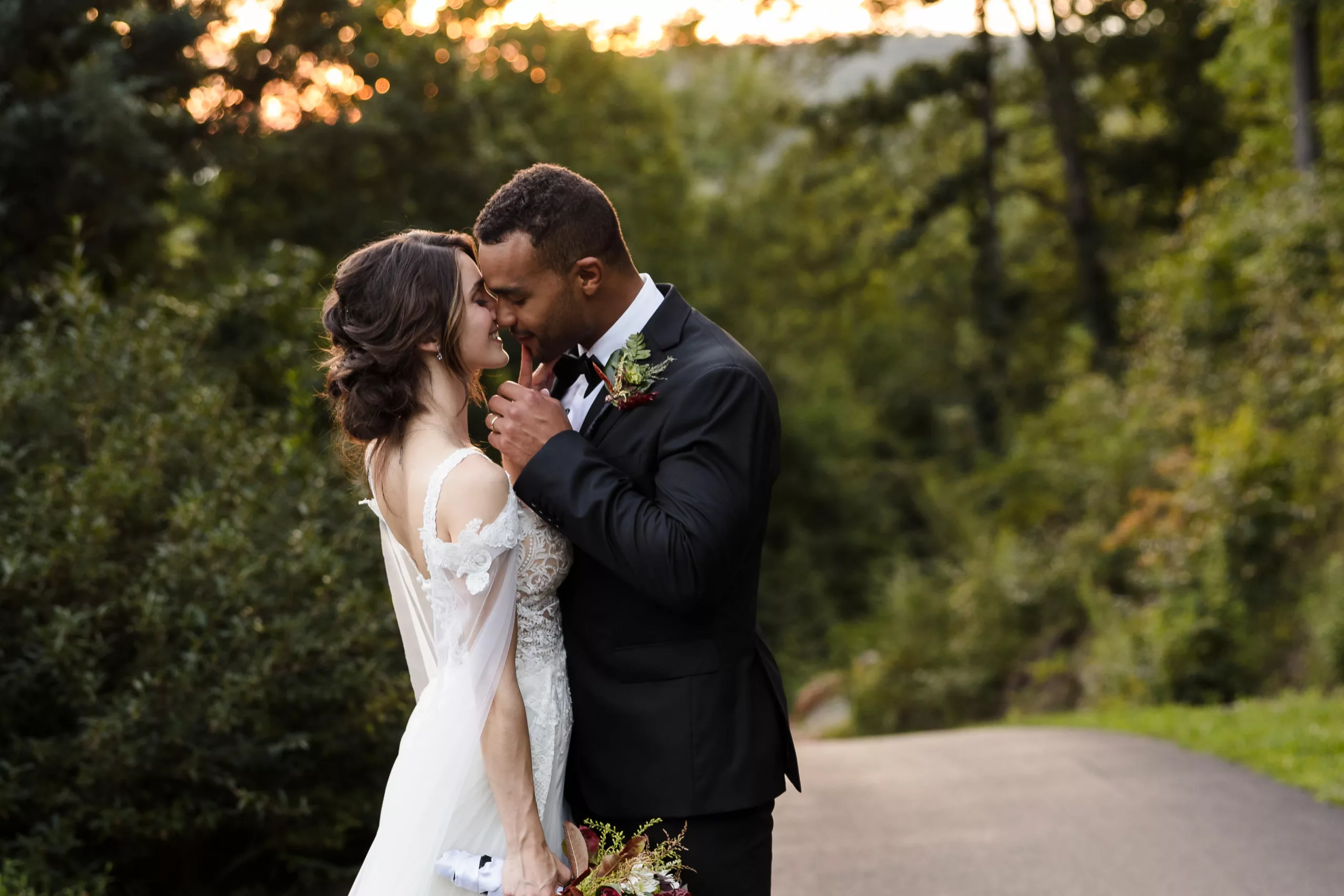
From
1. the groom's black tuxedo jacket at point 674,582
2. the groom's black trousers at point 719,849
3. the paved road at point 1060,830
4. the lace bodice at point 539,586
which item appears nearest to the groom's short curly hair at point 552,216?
the groom's black tuxedo jacket at point 674,582

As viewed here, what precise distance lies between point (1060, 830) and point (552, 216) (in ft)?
19.1

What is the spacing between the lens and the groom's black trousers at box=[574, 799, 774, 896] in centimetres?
286

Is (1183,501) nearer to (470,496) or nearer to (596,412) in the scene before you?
(596,412)

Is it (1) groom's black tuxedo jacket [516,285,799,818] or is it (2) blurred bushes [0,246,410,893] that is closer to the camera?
(1) groom's black tuxedo jacket [516,285,799,818]

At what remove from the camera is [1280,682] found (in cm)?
1324

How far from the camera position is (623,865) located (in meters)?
2.71

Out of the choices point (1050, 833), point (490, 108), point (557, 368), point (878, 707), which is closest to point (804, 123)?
point (490, 108)

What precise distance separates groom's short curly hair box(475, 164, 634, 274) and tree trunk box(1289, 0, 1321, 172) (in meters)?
15.5

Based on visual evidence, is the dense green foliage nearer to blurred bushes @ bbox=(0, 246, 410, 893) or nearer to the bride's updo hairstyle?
blurred bushes @ bbox=(0, 246, 410, 893)

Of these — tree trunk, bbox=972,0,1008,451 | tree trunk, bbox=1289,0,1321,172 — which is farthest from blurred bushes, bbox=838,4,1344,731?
tree trunk, bbox=972,0,1008,451

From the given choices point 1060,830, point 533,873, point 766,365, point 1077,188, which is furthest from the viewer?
point 766,365

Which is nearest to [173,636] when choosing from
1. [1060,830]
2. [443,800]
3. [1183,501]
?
[443,800]

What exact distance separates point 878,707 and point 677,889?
746 inches

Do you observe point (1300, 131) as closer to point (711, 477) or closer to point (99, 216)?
point (99, 216)
